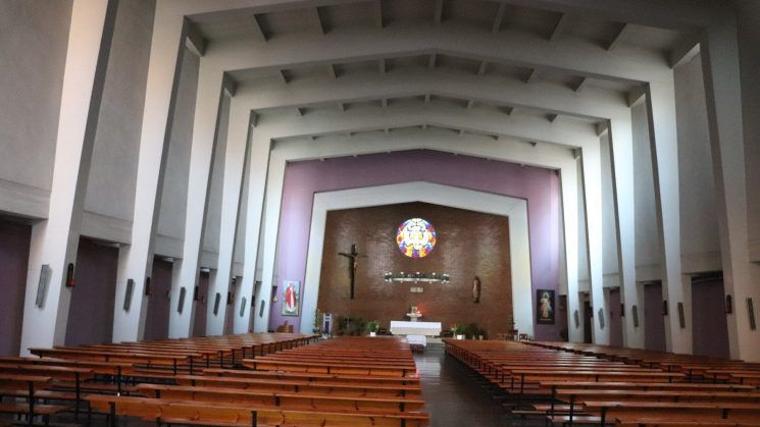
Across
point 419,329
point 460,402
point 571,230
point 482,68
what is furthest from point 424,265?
point 460,402

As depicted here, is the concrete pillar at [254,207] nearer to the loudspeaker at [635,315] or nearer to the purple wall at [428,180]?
the purple wall at [428,180]

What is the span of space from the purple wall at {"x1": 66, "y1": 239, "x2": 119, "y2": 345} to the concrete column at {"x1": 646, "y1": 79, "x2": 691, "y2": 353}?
10.6 metres

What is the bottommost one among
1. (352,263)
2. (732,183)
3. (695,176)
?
(352,263)

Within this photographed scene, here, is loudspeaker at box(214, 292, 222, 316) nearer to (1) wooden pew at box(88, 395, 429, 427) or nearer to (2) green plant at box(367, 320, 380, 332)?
(2) green plant at box(367, 320, 380, 332)

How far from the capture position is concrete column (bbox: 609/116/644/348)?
13.8 m

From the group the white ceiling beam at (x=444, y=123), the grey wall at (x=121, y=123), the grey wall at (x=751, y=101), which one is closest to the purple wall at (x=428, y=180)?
the white ceiling beam at (x=444, y=123)

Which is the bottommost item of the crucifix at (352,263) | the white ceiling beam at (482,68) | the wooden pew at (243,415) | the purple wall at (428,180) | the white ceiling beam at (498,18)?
the wooden pew at (243,415)

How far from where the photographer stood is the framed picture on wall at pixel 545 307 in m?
20.8

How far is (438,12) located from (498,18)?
1212 mm

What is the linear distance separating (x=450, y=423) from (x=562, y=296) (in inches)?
630

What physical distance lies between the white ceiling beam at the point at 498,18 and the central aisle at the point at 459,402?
7.01 meters

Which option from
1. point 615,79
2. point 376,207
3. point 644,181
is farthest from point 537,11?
point 376,207

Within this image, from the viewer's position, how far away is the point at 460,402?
747 centimetres

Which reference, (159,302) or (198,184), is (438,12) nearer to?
(198,184)
